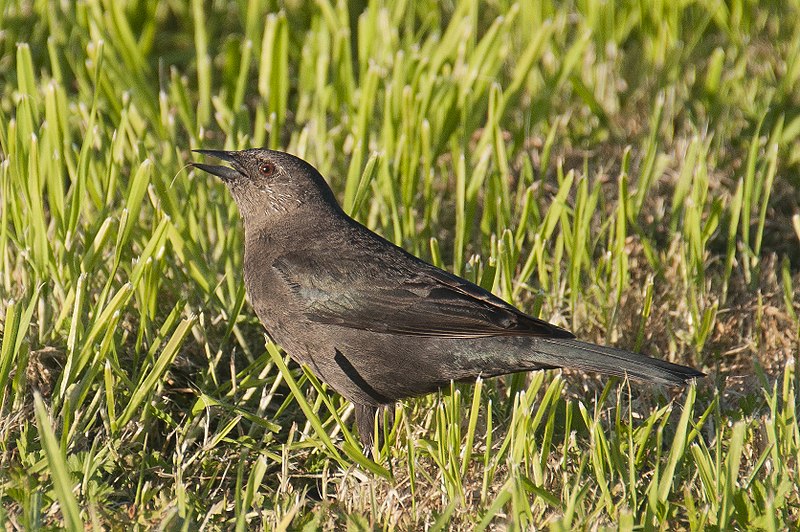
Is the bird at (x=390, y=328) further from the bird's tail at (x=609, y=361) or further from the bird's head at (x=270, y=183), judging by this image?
A: the bird's head at (x=270, y=183)

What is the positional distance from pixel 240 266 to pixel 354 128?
4.21 ft

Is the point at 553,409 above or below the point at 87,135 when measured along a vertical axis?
below

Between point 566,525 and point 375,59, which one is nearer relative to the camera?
point 566,525

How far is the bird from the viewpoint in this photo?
395 cm

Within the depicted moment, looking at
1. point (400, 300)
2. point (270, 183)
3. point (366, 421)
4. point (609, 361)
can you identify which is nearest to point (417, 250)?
point (270, 183)

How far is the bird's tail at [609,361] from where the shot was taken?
3.78 metres

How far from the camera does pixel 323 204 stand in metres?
4.71

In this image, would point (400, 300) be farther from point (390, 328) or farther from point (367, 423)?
point (367, 423)

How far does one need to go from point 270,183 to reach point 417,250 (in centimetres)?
85

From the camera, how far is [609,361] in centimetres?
384

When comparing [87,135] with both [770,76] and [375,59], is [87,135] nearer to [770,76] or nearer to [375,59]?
[375,59]

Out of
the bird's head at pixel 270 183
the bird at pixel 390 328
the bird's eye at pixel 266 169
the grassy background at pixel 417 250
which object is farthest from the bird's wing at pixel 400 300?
the bird's eye at pixel 266 169

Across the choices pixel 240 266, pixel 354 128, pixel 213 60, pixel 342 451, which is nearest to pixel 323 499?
pixel 342 451

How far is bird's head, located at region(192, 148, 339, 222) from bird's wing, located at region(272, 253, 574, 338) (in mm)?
397
